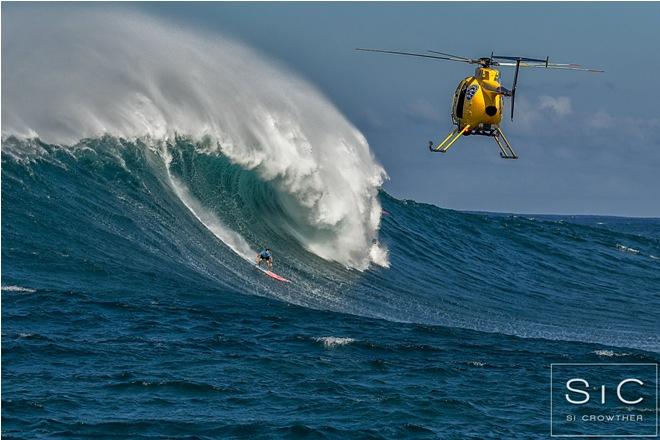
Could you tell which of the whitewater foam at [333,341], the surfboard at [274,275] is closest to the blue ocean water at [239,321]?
the whitewater foam at [333,341]

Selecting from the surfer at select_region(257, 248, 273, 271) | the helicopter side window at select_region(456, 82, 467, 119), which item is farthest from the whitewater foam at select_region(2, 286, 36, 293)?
the helicopter side window at select_region(456, 82, 467, 119)

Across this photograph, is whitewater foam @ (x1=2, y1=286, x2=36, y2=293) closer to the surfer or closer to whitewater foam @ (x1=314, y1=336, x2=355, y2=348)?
whitewater foam @ (x1=314, y1=336, x2=355, y2=348)

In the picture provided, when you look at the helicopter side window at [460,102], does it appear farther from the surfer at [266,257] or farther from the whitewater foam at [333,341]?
the surfer at [266,257]

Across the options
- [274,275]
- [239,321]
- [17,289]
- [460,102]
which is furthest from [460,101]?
[17,289]

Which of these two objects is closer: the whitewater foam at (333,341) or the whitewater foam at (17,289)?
the whitewater foam at (333,341)

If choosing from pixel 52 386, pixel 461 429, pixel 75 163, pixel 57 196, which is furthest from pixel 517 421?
pixel 75 163

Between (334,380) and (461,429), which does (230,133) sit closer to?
(334,380)

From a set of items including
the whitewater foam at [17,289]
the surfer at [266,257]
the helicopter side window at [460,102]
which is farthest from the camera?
the surfer at [266,257]

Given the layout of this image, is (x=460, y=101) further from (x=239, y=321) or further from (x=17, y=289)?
(x=17, y=289)
